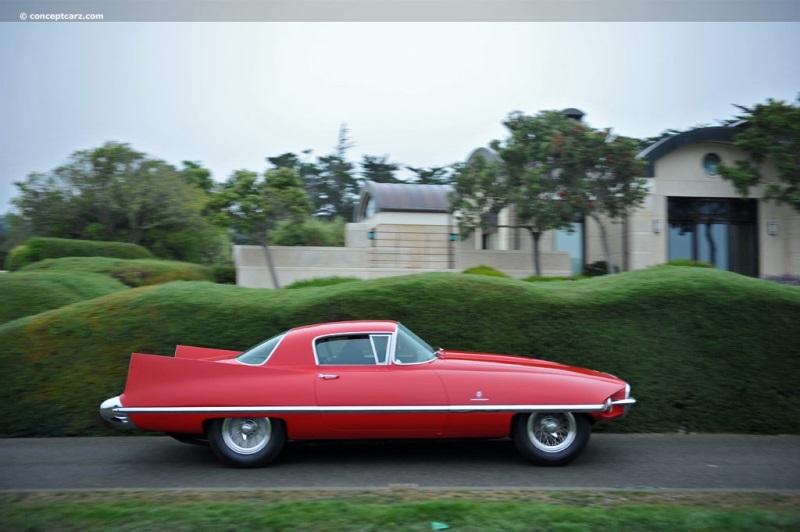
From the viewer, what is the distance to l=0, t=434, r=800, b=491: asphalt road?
5773 millimetres

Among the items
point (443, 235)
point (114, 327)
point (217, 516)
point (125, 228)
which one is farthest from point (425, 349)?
point (125, 228)

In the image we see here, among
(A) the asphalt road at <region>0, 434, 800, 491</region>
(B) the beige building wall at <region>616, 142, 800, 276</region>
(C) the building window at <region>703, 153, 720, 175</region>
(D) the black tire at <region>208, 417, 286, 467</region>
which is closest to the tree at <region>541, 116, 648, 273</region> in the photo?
(B) the beige building wall at <region>616, 142, 800, 276</region>

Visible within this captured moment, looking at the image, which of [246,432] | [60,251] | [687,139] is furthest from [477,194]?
[246,432]

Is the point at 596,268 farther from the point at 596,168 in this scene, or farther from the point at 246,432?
the point at 246,432

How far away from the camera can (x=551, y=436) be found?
6422 millimetres

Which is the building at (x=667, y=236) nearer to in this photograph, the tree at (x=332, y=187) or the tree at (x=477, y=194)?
the tree at (x=477, y=194)

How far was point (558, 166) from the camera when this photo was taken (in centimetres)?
1914

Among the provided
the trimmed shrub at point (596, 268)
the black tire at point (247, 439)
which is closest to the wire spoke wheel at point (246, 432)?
the black tire at point (247, 439)

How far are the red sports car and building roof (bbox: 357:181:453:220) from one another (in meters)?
18.2

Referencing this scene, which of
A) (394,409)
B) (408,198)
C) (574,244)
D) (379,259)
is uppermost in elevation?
(408,198)

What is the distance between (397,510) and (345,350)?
207 cm

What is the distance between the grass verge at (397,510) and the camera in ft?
14.8

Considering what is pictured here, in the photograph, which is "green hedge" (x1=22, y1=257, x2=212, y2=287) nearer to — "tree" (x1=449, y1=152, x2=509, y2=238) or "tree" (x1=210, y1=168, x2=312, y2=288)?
"tree" (x1=210, y1=168, x2=312, y2=288)

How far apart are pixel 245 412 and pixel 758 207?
2062cm
